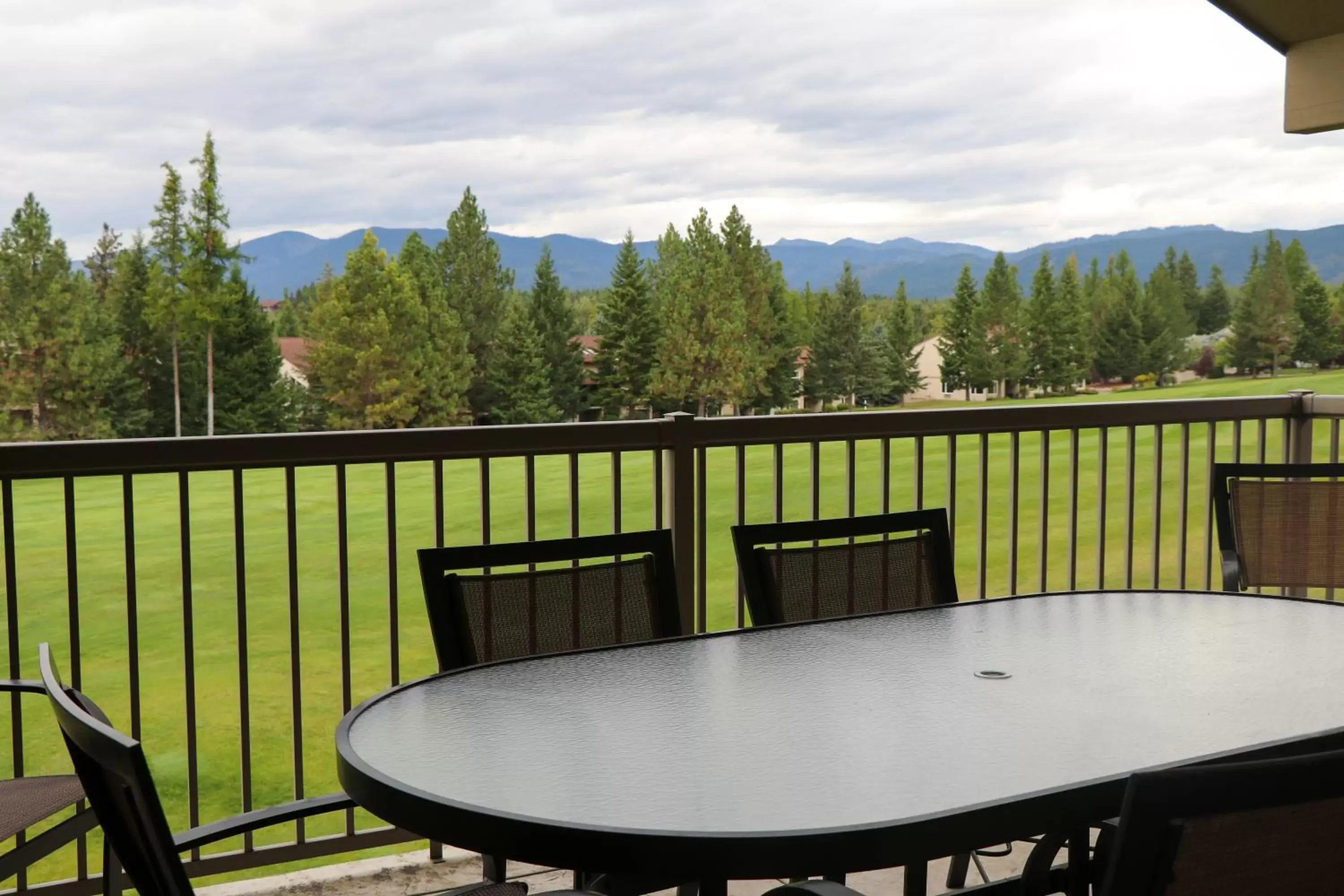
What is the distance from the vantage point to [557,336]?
5122cm

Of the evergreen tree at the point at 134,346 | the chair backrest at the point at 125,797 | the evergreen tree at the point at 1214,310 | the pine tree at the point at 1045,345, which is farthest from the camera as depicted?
the evergreen tree at the point at 134,346

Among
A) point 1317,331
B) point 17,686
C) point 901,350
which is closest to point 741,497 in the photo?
point 17,686

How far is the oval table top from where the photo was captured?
1.38m

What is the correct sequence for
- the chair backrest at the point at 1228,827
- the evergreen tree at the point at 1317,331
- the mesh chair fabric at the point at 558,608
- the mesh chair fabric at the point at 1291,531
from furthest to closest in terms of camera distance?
the evergreen tree at the point at 1317,331 → the mesh chair fabric at the point at 1291,531 → the mesh chair fabric at the point at 558,608 → the chair backrest at the point at 1228,827

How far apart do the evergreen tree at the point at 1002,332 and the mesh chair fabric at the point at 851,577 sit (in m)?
42.9

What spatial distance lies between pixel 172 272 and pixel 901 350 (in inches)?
1147

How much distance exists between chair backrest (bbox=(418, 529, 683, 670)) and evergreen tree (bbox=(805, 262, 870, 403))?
46342 millimetres

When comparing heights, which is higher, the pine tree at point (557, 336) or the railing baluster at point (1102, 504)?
the pine tree at point (557, 336)

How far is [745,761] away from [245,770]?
1.91m

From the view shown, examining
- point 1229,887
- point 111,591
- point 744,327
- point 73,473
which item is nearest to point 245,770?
point 73,473

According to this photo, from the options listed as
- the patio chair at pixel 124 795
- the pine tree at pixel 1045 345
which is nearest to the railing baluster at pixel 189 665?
the patio chair at pixel 124 795

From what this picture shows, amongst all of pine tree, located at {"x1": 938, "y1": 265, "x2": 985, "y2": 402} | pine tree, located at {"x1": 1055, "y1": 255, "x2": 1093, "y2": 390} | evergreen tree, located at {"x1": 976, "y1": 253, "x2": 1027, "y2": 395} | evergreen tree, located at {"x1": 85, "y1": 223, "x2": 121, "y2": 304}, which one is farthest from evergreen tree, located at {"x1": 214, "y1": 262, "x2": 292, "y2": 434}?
pine tree, located at {"x1": 1055, "y1": 255, "x2": 1093, "y2": 390}

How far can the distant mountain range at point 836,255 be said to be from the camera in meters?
46.0

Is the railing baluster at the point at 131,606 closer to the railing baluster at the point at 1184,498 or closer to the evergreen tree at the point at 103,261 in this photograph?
Answer: the railing baluster at the point at 1184,498
